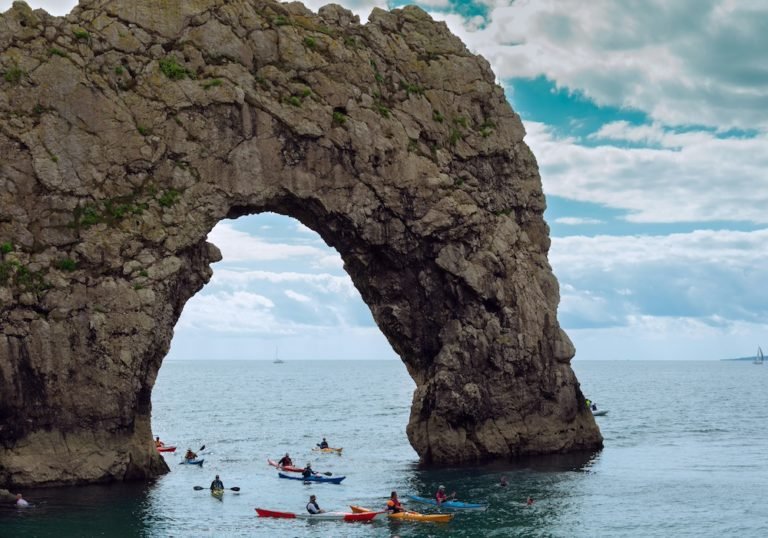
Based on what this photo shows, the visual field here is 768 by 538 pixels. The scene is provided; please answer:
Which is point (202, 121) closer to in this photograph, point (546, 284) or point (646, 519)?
point (546, 284)

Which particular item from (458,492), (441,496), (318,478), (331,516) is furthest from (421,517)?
(318,478)

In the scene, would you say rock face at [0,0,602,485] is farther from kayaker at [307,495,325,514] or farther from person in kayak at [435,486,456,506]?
person in kayak at [435,486,456,506]

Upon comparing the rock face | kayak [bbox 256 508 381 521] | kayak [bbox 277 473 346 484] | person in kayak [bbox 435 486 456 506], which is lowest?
kayak [bbox 256 508 381 521]

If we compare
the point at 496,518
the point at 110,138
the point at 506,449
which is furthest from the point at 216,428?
the point at 496,518

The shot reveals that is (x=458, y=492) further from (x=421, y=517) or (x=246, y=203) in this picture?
(x=246, y=203)

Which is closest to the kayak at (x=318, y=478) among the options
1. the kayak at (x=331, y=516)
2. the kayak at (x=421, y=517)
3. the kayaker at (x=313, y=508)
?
the kayaker at (x=313, y=508)

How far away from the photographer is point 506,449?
71.5 m

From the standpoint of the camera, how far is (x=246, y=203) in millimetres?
64938

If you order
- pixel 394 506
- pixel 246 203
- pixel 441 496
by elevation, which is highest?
pixel 246 203

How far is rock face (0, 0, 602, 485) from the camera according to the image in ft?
191

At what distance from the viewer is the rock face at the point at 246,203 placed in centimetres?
5816

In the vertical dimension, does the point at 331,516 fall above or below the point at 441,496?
below

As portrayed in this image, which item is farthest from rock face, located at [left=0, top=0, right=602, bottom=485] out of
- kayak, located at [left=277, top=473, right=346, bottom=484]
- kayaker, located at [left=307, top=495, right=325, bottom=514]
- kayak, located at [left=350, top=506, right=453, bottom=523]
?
kayak, located at [left=350, top=506, right=453, bottom=523]

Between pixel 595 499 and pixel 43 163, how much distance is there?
41.9 m
